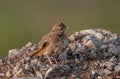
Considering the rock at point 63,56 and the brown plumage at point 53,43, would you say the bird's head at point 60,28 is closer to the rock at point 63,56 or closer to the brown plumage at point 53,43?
the brown plumage at point 53,43

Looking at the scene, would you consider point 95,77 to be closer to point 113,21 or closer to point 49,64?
point 49,64

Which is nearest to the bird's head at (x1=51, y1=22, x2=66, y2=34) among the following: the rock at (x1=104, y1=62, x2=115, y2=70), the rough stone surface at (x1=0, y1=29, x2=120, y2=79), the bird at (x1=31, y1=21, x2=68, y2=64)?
the bird at (x1=31, y1=21, x2=68, y2=64)

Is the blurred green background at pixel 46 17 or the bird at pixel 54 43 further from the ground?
the blurred green background at pixel 46 17

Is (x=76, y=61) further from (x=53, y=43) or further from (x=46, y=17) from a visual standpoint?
(x=46, y=17)

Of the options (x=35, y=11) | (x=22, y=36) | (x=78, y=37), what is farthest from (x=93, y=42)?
(x=35, y=11)

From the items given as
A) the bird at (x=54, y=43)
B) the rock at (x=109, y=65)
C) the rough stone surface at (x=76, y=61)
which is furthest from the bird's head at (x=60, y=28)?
the rock at (x=109, y=65)

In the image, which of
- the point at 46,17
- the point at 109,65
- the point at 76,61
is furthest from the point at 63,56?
the point at 46,17
